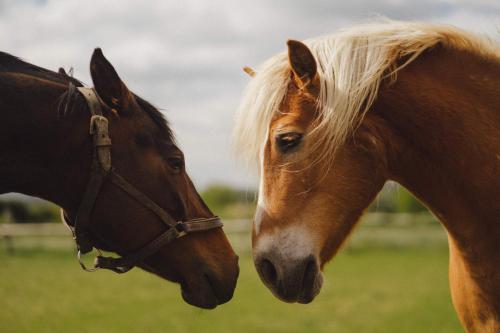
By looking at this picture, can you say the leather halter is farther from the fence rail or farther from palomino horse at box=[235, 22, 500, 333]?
the fence rail

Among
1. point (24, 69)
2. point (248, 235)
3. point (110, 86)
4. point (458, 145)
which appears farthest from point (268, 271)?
point (248, 235)

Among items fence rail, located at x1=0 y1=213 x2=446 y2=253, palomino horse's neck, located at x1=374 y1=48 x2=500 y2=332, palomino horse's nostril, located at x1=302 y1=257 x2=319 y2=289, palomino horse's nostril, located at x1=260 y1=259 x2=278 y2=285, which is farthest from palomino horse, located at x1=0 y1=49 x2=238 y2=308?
fence rail, located at x1=0 y1=213 x2=446 y2=253

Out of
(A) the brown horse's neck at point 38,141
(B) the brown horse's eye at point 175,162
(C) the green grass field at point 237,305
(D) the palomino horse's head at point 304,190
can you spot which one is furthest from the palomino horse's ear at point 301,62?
(C) the green grass field at point 237,305

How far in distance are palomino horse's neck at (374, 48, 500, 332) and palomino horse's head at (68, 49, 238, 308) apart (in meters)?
1.10

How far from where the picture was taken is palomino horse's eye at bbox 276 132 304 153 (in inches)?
98.1

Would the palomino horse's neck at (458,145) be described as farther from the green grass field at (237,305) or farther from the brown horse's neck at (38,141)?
the green grass field at (237,305)

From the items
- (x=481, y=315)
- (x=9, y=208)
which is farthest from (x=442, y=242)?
(x=9, y=208)

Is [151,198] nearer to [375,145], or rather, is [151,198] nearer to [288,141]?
[288,141]

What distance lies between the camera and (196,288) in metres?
2.82

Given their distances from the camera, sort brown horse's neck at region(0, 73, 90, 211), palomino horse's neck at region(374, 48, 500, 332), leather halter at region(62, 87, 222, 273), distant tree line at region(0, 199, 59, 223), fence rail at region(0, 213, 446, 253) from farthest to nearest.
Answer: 1. distant tree line at region(0, 199, 59, 223)
2. fence rail at region(0, 213, 446, 253)
3. leather halter at region(62, 87, 222, 273)
4. brown horse's neck at region(0, 73, 90, 211)
5. palomino horse's neck at region(374, 48, 500, 332)

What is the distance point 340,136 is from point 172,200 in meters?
0.98

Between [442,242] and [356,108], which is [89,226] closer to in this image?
[356,108]

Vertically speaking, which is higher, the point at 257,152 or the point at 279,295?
the point at 257,152

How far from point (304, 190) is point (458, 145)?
74 centimetres
